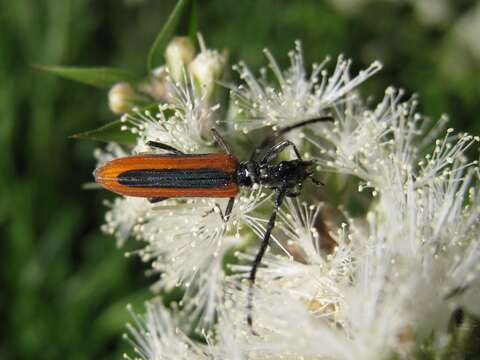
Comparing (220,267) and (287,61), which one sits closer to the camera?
(220,267)

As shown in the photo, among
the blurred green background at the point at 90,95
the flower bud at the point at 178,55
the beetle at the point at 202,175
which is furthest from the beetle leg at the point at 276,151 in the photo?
the blurred green background at the point at 90,95

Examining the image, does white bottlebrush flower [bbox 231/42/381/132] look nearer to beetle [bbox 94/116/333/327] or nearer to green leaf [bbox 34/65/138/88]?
beetle [bbox 94/116/333/327]

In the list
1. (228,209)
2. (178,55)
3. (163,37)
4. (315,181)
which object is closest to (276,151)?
(315,181)

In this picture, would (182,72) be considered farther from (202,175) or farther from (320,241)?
(320,241)

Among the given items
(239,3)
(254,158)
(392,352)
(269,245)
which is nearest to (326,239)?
(269,245)

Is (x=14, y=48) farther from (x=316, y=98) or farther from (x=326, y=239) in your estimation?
(x=326, y=239)

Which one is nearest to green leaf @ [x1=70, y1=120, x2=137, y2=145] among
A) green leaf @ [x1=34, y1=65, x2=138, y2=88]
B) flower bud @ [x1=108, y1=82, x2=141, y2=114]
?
flower bud @ [x1=108, y1=82, x2=141, y2=114]
